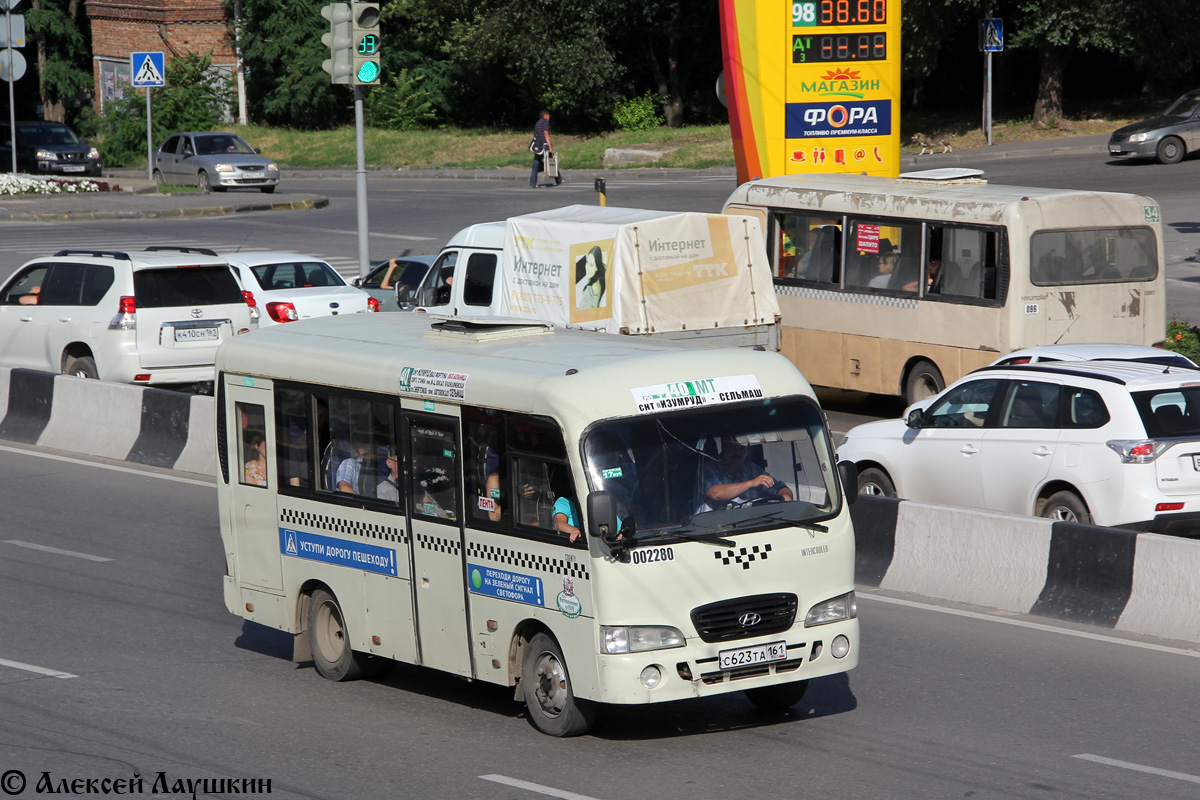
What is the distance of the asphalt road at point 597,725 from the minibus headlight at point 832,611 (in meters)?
0.60

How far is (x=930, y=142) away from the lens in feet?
139

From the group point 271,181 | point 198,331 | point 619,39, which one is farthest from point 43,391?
point 619,39

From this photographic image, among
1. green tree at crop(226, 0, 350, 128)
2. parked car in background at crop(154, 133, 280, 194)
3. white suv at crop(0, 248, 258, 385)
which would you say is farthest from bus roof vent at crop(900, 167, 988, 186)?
green tree at crop(226, 0, 350, 128)

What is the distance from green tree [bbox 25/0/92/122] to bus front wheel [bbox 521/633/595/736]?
63937 millimetres

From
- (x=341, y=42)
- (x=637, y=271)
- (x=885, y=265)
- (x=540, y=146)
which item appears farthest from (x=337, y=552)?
(x=540, y=146)

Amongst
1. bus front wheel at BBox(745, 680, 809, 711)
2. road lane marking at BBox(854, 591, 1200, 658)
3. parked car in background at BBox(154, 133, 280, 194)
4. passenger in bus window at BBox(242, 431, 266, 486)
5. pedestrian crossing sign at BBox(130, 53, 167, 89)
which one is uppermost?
pedestrian crossing sign at BBox(130, 53, 167, 89)

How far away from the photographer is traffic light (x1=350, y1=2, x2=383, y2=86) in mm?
19719

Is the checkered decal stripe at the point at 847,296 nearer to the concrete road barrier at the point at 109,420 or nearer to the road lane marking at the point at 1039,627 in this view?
the concrete road barrier at the point at 109,420

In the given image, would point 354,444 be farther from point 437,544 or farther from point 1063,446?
point 1063,446

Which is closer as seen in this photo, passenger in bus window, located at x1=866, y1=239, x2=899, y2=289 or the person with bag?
passenger in bus window, located at x1=866, y1=239, x2=899, y2=289

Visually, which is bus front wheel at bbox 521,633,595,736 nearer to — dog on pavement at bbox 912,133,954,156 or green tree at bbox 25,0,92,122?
dog on pavement at bbox 912,133,954,156

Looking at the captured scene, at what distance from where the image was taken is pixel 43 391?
18062 millimetres

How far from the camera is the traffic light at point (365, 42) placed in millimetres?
19719

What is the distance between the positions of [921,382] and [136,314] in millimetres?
9263
